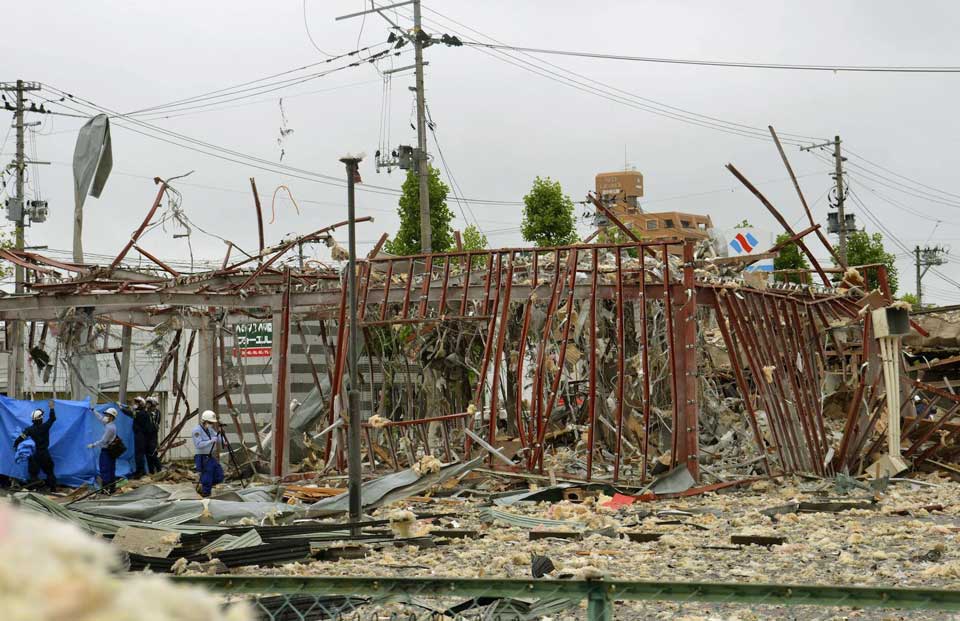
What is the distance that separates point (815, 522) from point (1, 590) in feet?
39.6

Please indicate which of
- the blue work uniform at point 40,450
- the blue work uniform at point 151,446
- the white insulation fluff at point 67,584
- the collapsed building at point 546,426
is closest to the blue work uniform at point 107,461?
the collapsed building at point 546,426

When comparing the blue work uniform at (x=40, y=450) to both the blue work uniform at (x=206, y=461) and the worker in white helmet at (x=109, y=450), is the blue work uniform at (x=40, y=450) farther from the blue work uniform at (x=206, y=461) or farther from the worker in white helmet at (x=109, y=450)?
the blue work uniform at (x=206, y=461)

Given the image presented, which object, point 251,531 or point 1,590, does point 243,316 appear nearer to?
point 251,531

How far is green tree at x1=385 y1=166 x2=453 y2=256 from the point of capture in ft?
112

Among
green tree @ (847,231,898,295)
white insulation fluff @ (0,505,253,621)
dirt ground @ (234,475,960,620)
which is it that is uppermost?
green tree @ (847,231,898,295)

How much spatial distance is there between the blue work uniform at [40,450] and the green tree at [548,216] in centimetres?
2120

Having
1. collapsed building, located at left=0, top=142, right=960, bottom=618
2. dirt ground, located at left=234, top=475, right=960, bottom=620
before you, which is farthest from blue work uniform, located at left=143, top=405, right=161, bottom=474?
dirt ground, located at left=234, top=475, right=960, bottom=620

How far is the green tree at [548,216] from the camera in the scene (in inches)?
1460

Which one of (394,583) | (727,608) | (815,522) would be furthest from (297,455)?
(394,583)

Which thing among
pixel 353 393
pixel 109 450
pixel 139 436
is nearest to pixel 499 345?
pixel 353 393

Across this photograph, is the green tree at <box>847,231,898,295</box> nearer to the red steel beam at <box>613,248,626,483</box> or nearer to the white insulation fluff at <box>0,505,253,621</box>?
the red steel beam at <box>613,248,626,483</box>

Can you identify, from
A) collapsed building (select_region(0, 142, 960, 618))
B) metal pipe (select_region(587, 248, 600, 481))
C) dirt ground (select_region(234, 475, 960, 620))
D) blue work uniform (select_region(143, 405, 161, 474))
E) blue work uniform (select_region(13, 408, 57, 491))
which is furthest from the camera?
blue work uniform (select_region(143, 405, 161, 474))

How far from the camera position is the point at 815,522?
39.8 feet

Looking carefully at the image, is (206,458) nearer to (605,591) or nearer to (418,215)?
(605,591)
